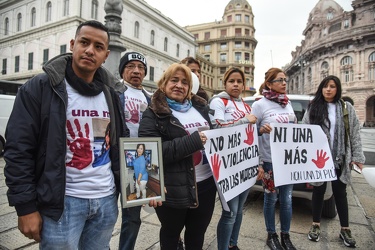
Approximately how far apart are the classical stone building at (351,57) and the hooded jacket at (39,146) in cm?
4643

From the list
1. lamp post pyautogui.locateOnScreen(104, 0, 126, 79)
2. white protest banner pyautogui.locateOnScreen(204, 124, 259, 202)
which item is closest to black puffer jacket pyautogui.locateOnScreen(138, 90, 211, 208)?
white protest banner pyautogui.locateOnScreen(204, 124, 259, 202)

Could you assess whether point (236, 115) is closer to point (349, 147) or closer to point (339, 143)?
point (339, 143)

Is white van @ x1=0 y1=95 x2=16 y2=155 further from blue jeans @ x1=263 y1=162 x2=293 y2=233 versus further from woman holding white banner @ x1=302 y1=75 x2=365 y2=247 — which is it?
woman holding white banner @ x1=302 y1=75 x2=365 y2=247

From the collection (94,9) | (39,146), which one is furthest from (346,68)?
(39,146)

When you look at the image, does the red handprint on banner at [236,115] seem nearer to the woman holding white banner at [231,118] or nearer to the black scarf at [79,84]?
the woman holding white banner at [231,118]

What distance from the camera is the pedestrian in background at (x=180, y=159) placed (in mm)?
1924

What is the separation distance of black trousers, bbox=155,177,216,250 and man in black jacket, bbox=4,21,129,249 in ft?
1.54

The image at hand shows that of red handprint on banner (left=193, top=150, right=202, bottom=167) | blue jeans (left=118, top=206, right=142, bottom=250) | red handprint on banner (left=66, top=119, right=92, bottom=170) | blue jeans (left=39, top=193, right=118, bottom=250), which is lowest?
blue jeans (left=118, top=206, right=142, bottom=250)

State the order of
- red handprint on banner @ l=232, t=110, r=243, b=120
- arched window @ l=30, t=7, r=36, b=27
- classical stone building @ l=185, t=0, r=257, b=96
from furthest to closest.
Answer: classical stone building @ l=185, t=0, r=257, b=96 < arched window @ l=30, t=7, r=36, b=27 < red handprint on banner @ l=232, t=110, r=243, b=120

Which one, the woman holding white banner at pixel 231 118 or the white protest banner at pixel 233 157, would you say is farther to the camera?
the woman holding white banner at pixel 231 118

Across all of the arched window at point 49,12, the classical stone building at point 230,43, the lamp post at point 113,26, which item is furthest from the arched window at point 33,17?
the classical stone building at point 230,43

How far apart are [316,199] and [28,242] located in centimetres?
338

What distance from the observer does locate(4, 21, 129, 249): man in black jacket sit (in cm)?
136

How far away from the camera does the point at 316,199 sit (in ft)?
10.6
